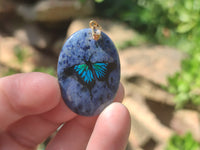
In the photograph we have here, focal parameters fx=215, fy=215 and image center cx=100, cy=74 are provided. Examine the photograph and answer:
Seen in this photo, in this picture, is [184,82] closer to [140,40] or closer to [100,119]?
[100,119]

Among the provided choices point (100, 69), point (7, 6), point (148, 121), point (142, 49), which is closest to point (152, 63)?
point (142, 49)

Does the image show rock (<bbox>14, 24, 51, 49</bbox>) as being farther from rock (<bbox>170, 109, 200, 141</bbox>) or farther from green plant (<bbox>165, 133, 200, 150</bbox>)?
green plant (<bbox>165, 133, 200, 150</bbox>)

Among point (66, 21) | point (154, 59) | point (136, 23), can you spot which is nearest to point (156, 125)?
point (154, 59)

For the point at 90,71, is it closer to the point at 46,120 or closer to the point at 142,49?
the point at 46,120

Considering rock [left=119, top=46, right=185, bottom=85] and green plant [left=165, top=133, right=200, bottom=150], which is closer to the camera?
green plant [left=165, top=133, right=200, bottom=150]

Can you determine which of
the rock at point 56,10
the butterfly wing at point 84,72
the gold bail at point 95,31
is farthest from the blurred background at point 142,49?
the gold bail at point 95,31

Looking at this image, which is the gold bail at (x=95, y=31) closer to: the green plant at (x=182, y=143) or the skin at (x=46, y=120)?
the skin at (x=46, y=120)

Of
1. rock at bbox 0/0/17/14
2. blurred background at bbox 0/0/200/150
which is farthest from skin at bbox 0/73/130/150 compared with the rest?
rock at bbox 0/0/17/14
